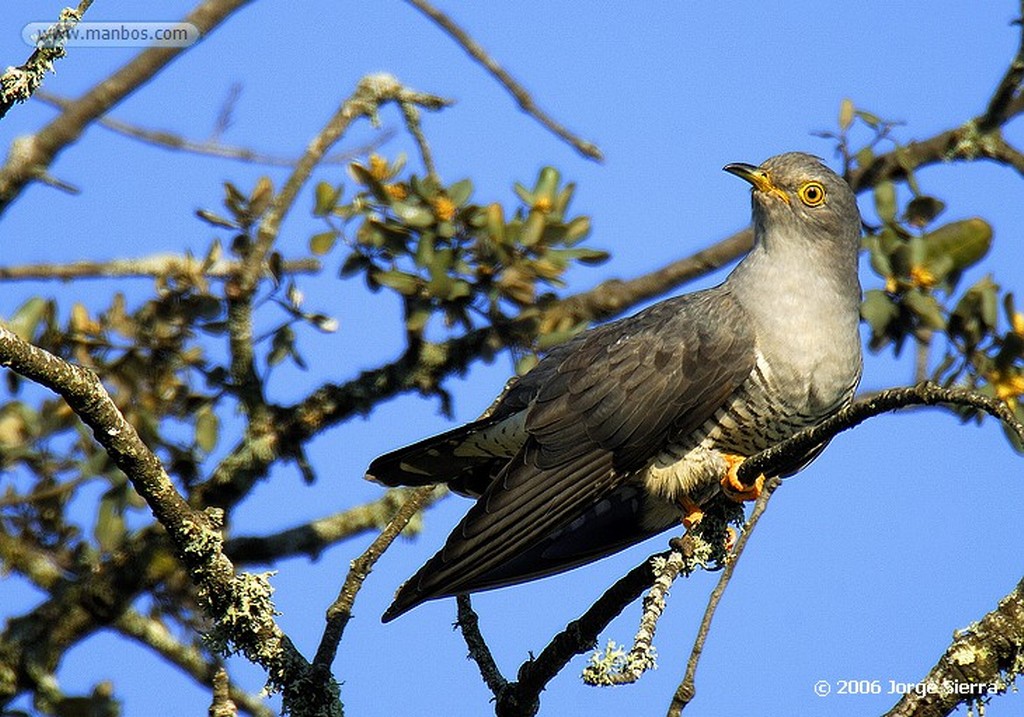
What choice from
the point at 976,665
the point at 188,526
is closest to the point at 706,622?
the point at 976,665

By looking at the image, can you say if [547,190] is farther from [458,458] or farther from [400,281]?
[458,458]

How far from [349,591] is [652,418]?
139 centimetres

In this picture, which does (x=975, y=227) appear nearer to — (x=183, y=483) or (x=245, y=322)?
(x=245, y=322)

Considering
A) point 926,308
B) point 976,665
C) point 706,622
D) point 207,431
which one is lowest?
point 976,665

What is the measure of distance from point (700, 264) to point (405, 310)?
52.2 inches

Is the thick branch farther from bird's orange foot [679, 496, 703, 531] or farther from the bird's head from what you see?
the bird's head

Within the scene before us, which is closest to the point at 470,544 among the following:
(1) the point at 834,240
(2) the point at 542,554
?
(2) the point at 542,554

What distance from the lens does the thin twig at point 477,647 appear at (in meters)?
3.15

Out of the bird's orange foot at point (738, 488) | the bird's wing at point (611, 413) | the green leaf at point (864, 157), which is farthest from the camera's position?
the green leaf at point (864, 157)

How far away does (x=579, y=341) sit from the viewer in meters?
4.55

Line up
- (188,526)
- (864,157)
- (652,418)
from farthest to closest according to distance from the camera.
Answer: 1. (864,157)
2. (652,418)
3. (188,526)

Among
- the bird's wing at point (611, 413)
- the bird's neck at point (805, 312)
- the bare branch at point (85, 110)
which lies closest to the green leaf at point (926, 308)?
the bird's neck at point (805, 312)

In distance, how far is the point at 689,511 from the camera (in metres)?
4.12

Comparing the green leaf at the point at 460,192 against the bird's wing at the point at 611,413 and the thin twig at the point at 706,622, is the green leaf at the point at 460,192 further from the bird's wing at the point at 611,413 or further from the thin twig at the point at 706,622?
the thin twig at the point at 706,622
